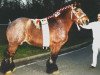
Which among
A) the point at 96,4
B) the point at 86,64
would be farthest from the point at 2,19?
the point at 96,4

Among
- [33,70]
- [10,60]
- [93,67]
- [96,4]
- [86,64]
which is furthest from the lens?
[96,4]

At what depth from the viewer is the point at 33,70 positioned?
1252 centimetres

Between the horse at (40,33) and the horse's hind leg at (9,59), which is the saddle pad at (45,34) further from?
the horse's hind leg at (9,59)

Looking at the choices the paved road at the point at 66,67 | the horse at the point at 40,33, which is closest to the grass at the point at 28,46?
the paved road at the point at 66,67

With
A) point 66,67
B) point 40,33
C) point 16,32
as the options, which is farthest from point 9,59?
point 66,67

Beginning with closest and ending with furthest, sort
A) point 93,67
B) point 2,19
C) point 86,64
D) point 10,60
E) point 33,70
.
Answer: point 10,60 < point 33,70 < point 93,67 < point 86,64 < point 2,19

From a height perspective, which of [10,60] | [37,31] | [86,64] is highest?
[37,31]

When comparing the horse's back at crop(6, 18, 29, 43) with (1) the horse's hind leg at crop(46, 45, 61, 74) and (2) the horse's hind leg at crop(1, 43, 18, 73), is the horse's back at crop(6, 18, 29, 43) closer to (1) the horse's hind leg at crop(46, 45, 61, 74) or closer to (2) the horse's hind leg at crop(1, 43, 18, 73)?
(2) the horse's hind leg at crop(1, 43, 18, 73)

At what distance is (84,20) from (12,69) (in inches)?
118

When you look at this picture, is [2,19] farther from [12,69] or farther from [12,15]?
[12,69]

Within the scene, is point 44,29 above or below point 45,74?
above

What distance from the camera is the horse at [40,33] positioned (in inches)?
443

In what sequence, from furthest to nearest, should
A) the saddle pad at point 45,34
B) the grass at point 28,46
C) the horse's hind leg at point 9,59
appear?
the grass at point 28,46
the saddle pad at point 45,34
the horse's hind leg at point 9,59

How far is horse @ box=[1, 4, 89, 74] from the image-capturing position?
11258 millimetres
